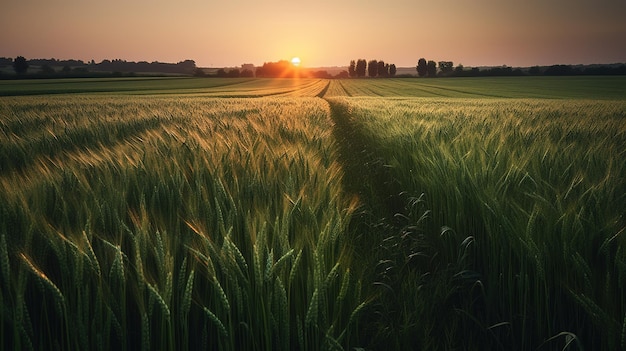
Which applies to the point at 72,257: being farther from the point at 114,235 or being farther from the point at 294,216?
the point at 294,216

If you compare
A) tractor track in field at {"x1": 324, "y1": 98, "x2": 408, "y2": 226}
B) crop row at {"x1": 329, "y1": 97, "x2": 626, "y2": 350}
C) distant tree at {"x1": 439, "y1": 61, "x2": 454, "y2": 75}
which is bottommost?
tractor track in field at {"x1": 324, "y1": 98, "x2": 408, "y2": 226}

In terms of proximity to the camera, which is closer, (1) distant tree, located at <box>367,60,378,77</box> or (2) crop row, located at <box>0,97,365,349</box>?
Result: (2) crop row, located at <box>0,97,365,349</box>

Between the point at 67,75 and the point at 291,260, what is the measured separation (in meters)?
82.8

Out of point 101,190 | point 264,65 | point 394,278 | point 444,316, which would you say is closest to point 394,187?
point 394,278

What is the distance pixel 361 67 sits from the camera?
148 metres

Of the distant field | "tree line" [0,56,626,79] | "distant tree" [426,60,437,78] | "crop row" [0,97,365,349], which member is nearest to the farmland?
"crop row" [0,97,365,349]

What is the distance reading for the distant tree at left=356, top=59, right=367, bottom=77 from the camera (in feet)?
485

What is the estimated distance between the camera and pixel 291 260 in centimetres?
125

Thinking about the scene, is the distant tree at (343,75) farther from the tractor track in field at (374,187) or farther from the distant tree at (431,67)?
the tractor track in field at (374,187)

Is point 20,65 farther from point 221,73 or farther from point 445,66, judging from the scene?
point 445,66

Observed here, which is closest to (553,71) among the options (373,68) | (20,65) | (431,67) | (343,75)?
(431,67)

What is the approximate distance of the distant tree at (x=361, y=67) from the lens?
485 feet

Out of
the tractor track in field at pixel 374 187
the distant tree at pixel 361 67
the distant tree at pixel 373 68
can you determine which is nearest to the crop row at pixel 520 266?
the tractor track in field at pixel 374 187

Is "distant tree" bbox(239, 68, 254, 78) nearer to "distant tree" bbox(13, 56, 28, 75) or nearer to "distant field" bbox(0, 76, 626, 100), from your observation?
"distant tree" bbox(13, 56, 28, 75)
